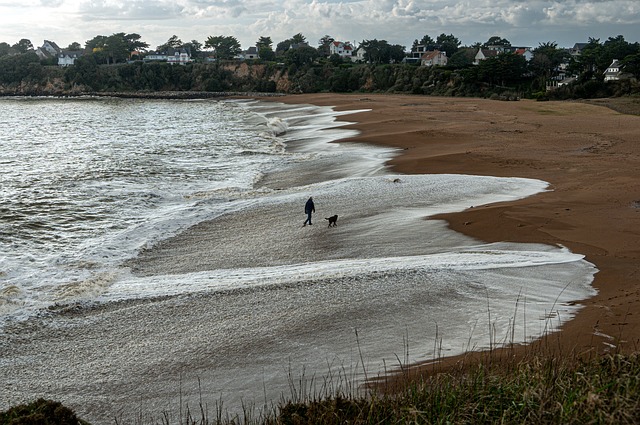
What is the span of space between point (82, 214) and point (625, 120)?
117 feet

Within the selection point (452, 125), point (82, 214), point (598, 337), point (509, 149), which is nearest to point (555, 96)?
point (452, 125)

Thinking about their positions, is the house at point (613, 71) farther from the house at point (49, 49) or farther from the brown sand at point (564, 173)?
the house at point (49, 49)

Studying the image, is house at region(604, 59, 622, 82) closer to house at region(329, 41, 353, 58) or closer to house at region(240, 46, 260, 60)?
house at region(329, 41, 353, 58)

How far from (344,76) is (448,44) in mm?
55866

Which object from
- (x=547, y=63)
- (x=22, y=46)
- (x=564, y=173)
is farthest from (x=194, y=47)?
(x=564, y=173)

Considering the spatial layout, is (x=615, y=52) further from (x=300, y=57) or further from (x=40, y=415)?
(x=40, y=415)

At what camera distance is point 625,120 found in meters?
41.2

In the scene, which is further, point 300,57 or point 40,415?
point 300,57

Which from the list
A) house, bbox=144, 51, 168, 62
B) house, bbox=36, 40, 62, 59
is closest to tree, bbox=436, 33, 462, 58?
house, bbox=144, 51, 168, 62

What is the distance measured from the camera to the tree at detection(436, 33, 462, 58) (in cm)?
14338

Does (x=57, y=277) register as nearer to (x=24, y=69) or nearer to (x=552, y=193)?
(x=552, y=193)

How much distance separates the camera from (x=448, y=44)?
5861 inches

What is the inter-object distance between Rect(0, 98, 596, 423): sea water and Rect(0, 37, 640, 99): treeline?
183ft

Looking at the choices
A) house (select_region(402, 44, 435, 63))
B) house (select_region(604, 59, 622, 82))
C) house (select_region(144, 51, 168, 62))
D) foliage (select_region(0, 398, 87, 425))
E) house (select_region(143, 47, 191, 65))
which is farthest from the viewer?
house (select_region(144, 51, 168, 62))
